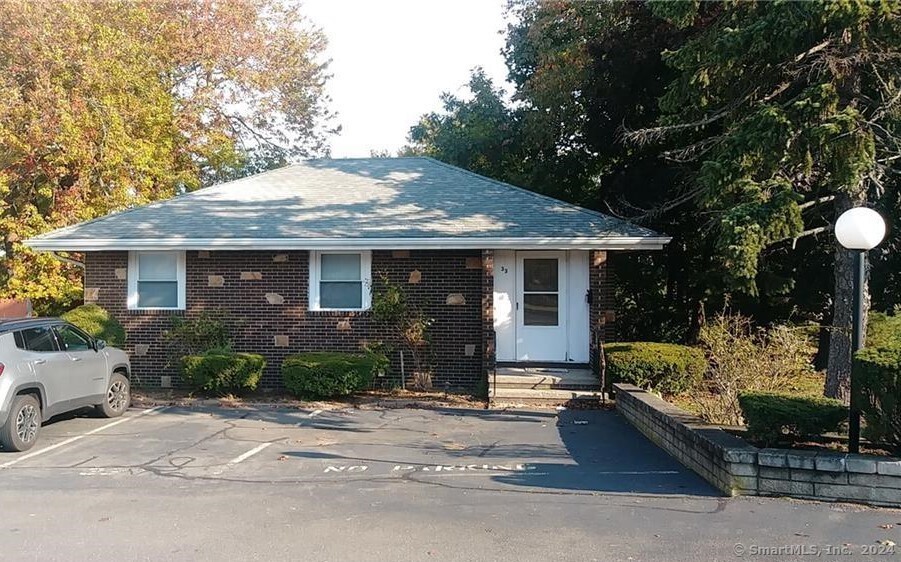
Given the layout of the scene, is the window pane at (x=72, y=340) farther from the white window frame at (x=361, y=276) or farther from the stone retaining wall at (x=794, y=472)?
the stone retaining wall at (x=794, y=472)

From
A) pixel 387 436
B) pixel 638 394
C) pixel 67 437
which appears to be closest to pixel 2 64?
pixel 67 437

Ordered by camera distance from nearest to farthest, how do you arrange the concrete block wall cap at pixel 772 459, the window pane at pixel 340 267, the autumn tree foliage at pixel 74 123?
the concrete block wall cap at pixel 772 459 → the window pane at pixel 340 267 → the autumn tree foliage at pixel 74 123

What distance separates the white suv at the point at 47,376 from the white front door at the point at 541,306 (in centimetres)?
686

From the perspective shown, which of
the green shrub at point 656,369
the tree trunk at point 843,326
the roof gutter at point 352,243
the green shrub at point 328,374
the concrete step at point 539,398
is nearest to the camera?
the tree trunk at point 843,326

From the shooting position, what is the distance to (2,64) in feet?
61.3

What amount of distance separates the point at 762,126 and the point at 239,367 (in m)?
8.88

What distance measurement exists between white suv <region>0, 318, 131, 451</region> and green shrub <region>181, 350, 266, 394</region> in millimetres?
1573

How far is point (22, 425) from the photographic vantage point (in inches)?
344

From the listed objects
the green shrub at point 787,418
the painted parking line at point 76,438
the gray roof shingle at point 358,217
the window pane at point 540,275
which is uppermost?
the gray roof shingle at point 358,217

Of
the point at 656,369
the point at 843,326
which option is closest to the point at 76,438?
the point at 656,369

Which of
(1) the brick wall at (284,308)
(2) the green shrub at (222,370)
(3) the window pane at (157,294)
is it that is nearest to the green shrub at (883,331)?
(1) the brick wall at (284,308)

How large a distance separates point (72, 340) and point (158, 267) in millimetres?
4326

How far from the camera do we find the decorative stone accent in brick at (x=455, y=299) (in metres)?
13.5

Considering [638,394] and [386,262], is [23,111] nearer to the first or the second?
[386,262]
